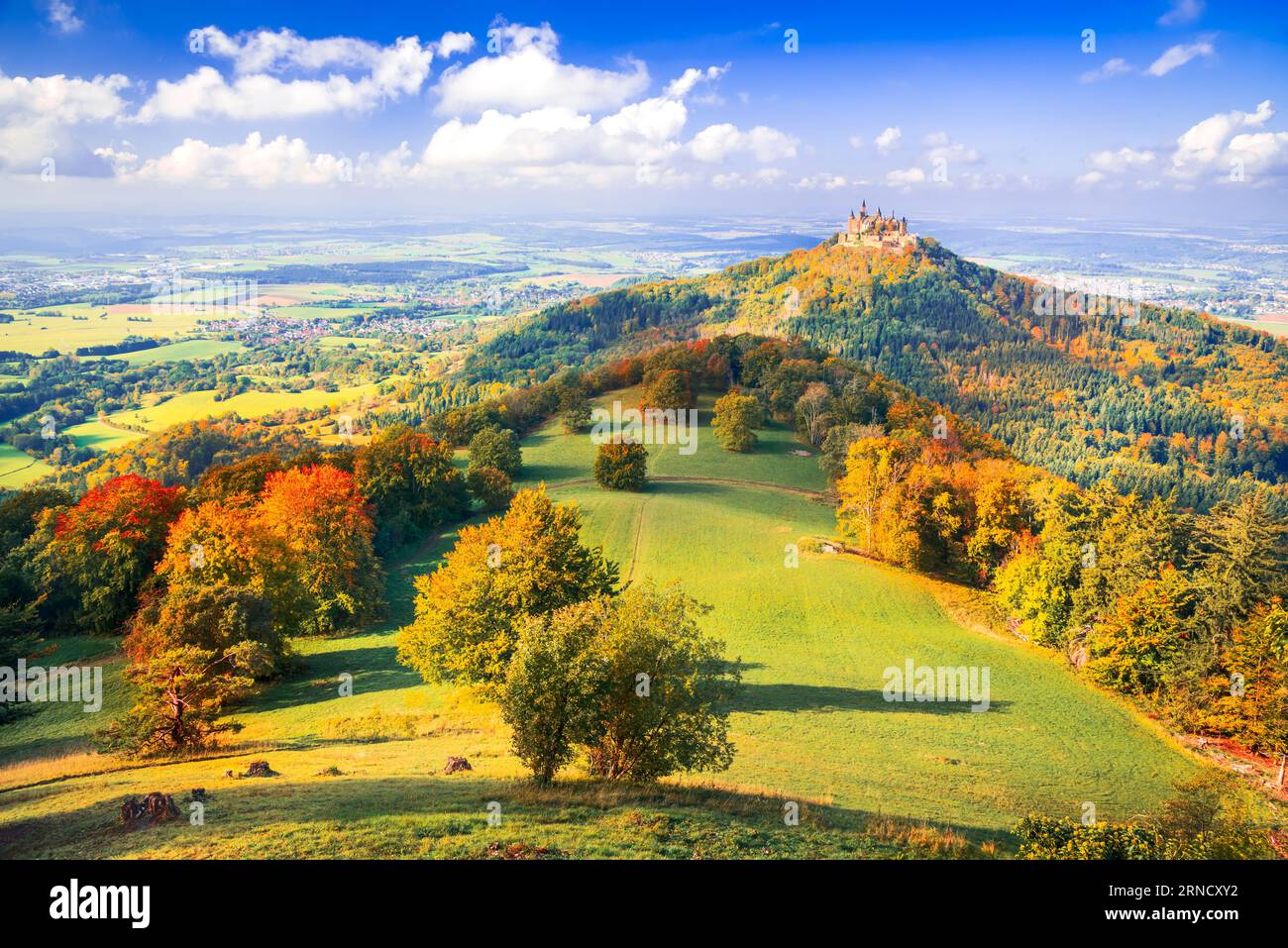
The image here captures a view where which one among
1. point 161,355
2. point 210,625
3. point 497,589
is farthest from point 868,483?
point 161,355

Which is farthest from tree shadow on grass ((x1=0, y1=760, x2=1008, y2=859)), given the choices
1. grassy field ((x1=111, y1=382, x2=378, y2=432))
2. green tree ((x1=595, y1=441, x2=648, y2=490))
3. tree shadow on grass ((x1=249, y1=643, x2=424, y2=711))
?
grassy field ((x1=111, y1=382, x2=378, y2=432))

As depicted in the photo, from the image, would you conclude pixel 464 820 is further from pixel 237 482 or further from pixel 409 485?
pixel 409 485

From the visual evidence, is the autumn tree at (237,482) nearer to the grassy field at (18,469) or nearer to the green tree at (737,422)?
the green tree at (737,422)

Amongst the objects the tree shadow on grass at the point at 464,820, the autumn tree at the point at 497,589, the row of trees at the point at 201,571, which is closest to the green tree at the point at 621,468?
the row of trees at the point at 201,571

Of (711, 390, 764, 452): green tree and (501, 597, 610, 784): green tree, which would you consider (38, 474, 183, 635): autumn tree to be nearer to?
(501, 597, 610, 784): green tree
